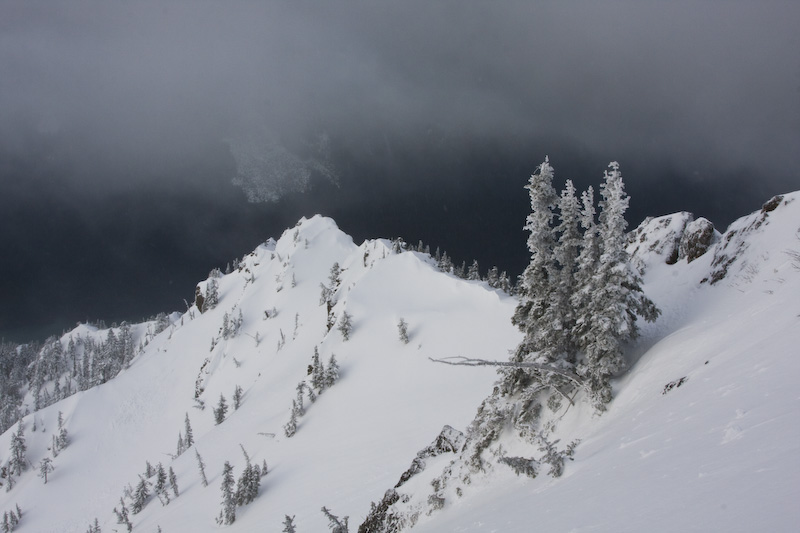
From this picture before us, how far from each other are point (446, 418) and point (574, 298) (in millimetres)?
19478

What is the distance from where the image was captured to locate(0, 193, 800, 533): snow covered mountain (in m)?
6.74

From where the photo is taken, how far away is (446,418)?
3359 centimetres

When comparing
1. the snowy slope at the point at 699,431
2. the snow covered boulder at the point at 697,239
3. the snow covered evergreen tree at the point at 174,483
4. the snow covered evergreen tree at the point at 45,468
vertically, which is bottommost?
the snowy slope at the point at 699,431

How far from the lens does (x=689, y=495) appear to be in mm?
5691

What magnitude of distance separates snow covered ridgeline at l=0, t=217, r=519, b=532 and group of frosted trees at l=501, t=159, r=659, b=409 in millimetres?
14707

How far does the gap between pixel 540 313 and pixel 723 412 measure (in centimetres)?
1107

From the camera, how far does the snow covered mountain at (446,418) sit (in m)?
6.74

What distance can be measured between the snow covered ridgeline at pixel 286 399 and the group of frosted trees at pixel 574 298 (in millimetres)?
14707

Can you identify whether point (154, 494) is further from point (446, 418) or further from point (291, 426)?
point (446, 418)

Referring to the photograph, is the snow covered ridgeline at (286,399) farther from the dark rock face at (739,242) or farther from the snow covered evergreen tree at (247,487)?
the dark rock face at (739,242)

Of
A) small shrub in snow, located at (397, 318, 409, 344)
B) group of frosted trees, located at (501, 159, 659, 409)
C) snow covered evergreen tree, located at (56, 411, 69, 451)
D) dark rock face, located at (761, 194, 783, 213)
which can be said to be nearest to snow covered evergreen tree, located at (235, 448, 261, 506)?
small shrub in snow, located at (397, 318, 409, 344)

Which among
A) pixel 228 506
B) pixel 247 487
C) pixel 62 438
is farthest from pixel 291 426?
pixel 62 438

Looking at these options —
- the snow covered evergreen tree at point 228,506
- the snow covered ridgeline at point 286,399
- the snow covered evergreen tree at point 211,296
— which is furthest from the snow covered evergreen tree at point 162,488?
the snow covered evergreen tree at point 211,296

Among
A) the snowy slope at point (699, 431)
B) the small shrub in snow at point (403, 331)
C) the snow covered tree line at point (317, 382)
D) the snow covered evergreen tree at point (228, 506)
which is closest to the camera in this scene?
the snowy slope at point (699, 431)
